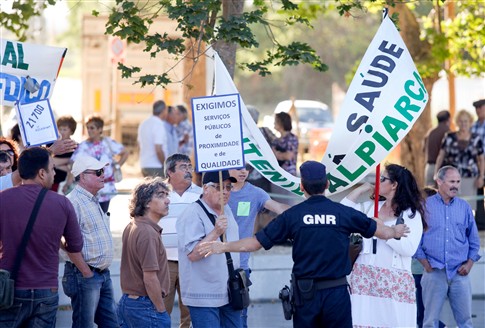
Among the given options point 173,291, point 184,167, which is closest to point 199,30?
point 184,167

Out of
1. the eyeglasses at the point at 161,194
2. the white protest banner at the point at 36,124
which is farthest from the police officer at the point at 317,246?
the white protest banner at the point at 36,124

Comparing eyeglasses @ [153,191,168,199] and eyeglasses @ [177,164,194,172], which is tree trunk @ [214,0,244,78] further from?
eyeglasses @ [153,191,168,199]

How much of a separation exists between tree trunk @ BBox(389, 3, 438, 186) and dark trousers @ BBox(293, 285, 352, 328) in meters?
10.4

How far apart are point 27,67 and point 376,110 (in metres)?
4.10

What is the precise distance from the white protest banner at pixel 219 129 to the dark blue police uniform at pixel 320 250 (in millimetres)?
863

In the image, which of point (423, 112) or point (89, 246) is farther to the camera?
point (423, 112)

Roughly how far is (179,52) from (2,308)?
13.2ft

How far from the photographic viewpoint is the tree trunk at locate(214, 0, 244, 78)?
448 inches

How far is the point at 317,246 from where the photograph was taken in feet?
24.2

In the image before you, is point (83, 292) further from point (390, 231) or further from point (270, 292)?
point (270, 292)

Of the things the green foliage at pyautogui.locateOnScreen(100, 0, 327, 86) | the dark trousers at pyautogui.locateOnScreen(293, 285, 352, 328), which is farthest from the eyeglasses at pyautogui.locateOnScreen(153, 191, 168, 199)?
the green foliage at pyautogui.locateOnScreen(100, 0, 327, 86)

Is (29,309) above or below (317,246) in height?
below

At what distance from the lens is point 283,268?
12.8 m

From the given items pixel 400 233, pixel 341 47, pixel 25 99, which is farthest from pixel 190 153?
pixel 341 47
